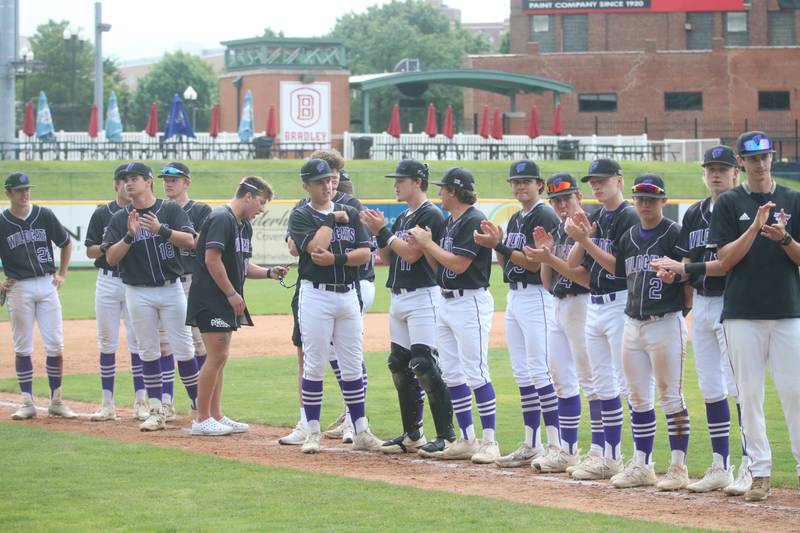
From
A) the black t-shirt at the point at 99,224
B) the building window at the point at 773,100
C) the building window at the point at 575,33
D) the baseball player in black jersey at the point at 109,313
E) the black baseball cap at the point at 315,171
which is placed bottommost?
the baseball player in black jersey at the point at 109,313

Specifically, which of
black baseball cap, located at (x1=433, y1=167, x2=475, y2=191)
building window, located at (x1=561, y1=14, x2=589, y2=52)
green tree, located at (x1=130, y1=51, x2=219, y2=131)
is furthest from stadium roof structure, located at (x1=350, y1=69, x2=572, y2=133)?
Answer: black baseball cap, located at (x1=433, y1=167, x2=475, y2=191)

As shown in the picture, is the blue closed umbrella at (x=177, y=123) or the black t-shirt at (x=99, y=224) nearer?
the black t-shirt at (x=99, y=224)

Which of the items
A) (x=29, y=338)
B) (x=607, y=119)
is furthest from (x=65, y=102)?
(x=29, y=338)

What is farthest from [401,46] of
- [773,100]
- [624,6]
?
[773,100]

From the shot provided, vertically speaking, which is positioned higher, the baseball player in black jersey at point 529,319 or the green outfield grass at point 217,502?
the baseball player in black jersey at point 529,319

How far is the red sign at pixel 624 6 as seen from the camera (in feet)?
197

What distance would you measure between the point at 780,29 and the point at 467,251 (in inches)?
2258

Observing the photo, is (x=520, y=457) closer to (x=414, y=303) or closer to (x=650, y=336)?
(x=414, y=303)

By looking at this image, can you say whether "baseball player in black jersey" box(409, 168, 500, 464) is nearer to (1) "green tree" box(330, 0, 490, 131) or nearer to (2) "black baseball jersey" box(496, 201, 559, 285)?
(2) "black baseball jersey" box(496, 201, 559, 285)

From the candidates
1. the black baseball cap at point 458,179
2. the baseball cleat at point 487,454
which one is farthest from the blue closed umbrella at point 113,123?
the baseball cleat at point 487,454

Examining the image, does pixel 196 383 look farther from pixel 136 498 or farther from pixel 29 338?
pixel 136 498

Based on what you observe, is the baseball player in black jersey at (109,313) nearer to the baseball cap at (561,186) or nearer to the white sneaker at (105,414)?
the white sneaker at (105,414)

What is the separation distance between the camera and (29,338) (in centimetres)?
1101

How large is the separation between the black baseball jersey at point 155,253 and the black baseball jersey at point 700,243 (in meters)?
4.55
